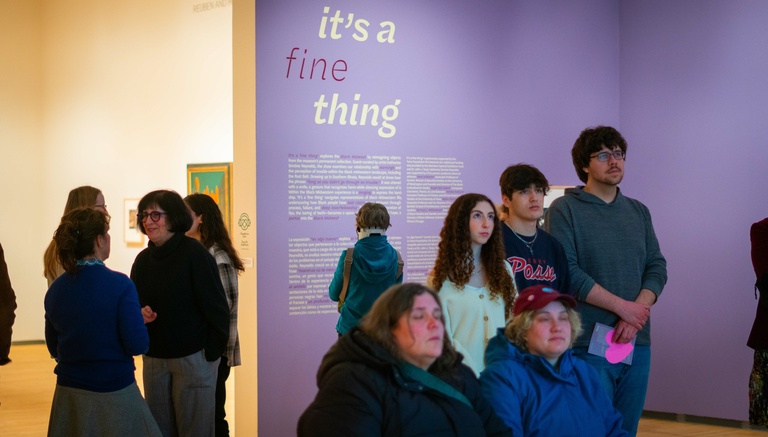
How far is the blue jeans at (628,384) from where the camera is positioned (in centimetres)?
428

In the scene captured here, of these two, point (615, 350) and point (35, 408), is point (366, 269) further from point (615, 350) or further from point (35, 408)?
point (35, 408)

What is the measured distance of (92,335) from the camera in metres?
3.88

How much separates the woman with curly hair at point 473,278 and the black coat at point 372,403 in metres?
1.08

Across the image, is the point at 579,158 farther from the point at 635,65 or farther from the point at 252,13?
the point at 635,65

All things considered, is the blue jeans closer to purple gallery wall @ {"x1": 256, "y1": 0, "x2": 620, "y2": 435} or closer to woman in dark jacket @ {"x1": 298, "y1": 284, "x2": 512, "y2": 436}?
woman in dark jacket @ {"x1": 298, "y1": 284, "x2": 512, "y2": 436}

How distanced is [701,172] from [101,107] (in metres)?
8.73

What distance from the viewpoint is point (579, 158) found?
4492 mm

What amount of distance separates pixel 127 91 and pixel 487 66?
6785 millimetres

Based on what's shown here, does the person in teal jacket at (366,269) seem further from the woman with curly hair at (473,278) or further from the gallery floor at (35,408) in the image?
the gallery floor at (35,408)

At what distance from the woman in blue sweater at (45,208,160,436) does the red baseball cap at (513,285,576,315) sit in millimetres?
1669

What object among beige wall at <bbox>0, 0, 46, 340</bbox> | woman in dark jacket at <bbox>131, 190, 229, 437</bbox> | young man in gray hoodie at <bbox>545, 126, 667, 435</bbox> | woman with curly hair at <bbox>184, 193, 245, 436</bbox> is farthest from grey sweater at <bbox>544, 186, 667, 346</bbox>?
beige wall at <bbox>0, 0, 46, 340</bbox>

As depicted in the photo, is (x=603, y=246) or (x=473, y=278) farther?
(x=603, y=246)

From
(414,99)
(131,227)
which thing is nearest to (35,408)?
(414,99)

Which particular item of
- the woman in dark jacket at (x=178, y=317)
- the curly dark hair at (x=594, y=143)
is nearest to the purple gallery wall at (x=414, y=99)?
the woman in dark jacket at (x=178, y=317)
